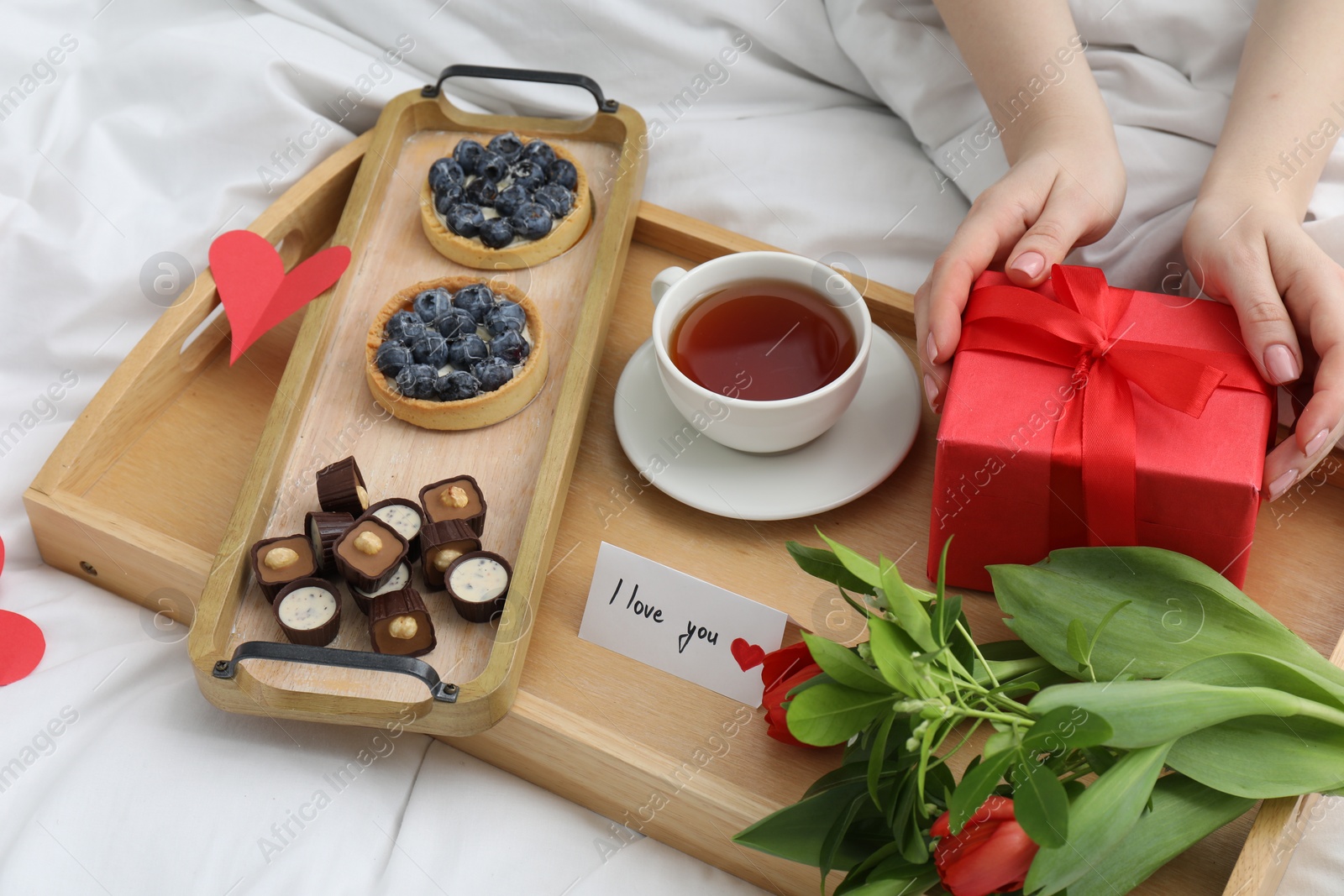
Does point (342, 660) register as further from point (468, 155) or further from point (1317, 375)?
point (1317, 375)

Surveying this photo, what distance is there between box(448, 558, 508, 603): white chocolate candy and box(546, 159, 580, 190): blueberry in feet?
1.48

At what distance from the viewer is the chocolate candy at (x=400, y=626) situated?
807 millimetres

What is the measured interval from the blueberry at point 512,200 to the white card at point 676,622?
39 cm

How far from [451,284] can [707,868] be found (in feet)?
1.96

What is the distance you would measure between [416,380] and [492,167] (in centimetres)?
28

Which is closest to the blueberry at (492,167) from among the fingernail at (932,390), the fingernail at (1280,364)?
the fingernail at (932,390)

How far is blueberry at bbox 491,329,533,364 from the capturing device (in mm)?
965

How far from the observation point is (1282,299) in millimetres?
789

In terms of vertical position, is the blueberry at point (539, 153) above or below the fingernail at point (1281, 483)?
below

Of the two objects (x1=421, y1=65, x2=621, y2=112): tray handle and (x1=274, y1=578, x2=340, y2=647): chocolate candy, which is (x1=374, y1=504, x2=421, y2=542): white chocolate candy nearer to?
(x1=274, y1=578, x2=340, y2=647): chocolate candy

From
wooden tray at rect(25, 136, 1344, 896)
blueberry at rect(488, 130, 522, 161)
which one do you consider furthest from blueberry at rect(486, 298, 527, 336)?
blueberry at rect(488, 130, 522, 161)

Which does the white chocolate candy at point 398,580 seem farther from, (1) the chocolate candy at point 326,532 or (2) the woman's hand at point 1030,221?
(2) the woman's hand at point 1030,221

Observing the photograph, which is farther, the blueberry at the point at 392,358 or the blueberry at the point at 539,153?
the blueberry at the point at 539,153

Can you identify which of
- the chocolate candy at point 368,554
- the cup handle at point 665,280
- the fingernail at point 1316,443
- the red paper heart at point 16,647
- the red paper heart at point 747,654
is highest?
the fingernail at point 1316,443
